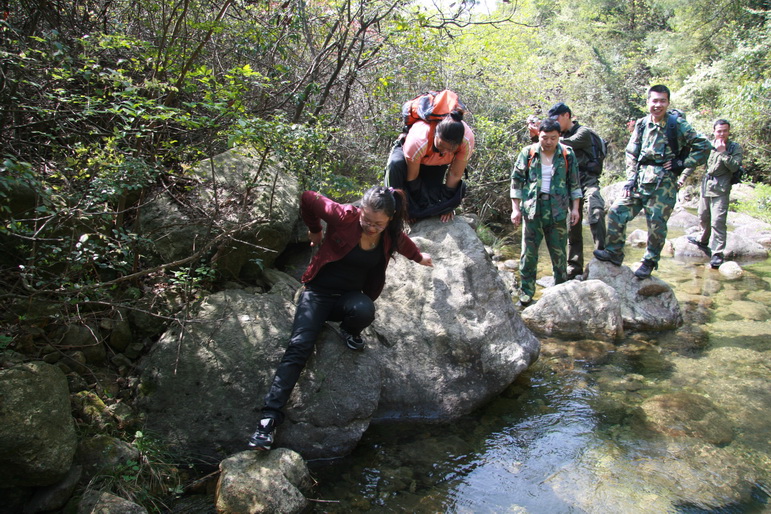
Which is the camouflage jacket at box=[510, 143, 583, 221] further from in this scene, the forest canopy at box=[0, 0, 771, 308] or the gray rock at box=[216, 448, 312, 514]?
the gray rock at box=[216, 448, 312, 514]

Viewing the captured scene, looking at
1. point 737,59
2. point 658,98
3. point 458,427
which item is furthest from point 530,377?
point 737,59

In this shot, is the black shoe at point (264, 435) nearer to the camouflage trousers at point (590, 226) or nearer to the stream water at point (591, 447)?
the stream water at point (591, 447)

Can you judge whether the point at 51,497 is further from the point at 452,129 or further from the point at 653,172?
the point at 653,172

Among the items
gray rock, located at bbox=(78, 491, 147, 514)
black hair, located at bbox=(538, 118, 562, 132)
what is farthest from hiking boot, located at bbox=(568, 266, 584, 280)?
gray rock, located at bbox=(78, 491, 147, 514)

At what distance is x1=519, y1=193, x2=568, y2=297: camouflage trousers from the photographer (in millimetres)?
5422

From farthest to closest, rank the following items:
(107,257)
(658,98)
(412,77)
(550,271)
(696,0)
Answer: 1. (696,0)
2. (550,271)
3. (412,77)
4. (658,98)
5. (107,257)

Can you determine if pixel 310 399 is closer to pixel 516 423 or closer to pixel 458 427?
pixel 458 427

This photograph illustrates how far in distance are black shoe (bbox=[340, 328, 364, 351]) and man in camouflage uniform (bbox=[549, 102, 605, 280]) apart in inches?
127

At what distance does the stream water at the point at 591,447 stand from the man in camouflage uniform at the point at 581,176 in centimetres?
161

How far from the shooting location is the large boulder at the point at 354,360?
3.32 meters

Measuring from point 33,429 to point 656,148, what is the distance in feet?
19.7

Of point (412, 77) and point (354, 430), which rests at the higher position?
point (412, 77)

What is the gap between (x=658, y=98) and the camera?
5332 mm

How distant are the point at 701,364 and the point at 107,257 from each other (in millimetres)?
5349
